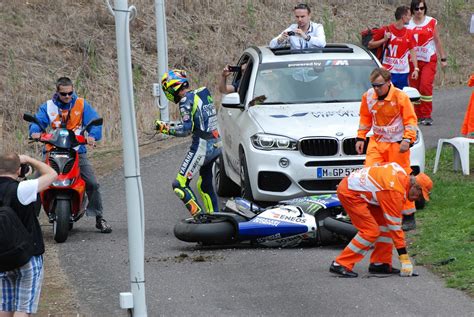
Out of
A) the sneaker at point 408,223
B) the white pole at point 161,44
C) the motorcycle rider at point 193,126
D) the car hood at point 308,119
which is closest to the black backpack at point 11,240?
the motorcycle rider at point 193,126

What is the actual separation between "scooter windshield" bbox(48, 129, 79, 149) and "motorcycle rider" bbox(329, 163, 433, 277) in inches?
146

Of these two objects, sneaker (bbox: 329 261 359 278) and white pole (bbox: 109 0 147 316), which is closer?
white pole (bbox: 109 0 147 316)

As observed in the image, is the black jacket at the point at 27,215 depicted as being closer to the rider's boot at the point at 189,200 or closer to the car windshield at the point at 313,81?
the rider's boot at the point at 189,200

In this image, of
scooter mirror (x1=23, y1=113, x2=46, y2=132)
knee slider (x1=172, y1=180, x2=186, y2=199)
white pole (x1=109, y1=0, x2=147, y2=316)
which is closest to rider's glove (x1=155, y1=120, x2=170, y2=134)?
knee slider (x1=172, y1=180, x2=186, y2=199)

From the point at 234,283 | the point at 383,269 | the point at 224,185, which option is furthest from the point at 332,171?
the point at 234,283

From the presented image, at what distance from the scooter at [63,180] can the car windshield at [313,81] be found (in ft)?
8.83

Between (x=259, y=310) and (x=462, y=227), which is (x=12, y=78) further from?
(x=259, y=310)

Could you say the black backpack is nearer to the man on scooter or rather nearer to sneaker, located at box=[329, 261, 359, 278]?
sneaker, located at box=[329, 261, 359, 278]

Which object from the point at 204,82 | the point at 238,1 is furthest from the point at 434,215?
the point at 238,1

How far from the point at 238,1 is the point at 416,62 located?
15.3 m

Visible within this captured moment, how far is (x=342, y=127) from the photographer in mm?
13562

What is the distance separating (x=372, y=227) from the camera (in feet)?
34.2

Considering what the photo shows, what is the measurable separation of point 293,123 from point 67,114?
264 cm

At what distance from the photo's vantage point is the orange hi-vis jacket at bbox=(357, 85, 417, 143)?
1198cm
